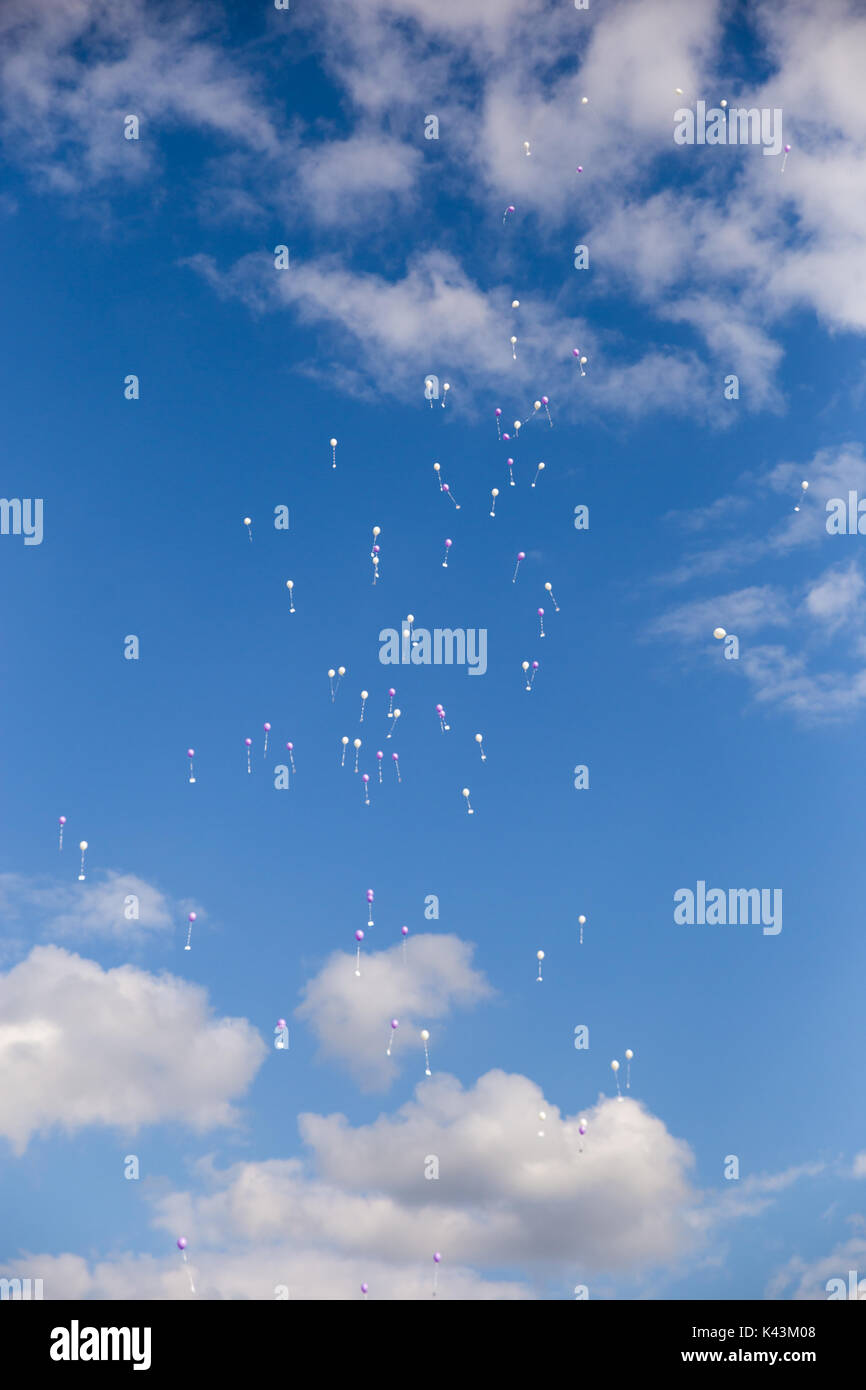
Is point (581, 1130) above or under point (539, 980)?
under

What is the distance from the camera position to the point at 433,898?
3872 centimetres

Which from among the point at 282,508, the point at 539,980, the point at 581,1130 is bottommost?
the point at 581,1130
